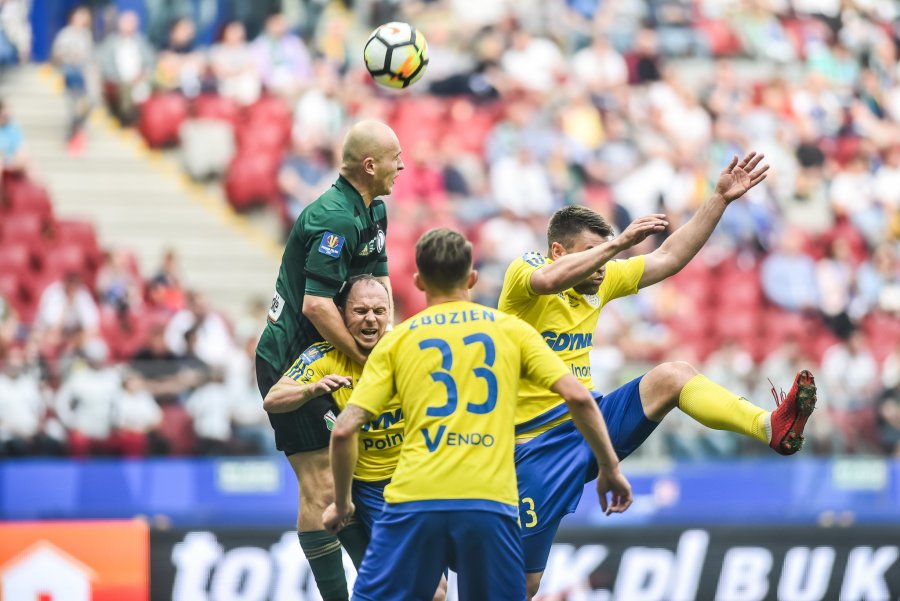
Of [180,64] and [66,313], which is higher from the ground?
[180,64]

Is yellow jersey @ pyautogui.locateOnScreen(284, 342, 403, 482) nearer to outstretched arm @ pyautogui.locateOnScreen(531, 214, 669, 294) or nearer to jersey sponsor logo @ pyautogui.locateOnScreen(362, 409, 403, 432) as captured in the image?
jersey sponsor logo @ pyautogui.locateOnScreen(362, 409, 403, 432)

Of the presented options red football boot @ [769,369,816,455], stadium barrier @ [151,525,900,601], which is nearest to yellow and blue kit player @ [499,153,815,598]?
red football boot @ [769,369,816,455]

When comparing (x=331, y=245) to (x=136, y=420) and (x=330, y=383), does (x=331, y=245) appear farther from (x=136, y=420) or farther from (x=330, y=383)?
(x=136, y=420)

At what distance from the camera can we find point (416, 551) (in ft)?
19.3

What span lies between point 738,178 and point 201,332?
787cm

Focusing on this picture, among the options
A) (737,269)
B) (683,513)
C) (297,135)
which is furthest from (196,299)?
(737,269)

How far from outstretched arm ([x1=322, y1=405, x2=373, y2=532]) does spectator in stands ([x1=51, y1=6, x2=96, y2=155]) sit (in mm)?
12319

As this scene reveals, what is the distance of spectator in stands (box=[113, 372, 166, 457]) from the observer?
12.2 metres

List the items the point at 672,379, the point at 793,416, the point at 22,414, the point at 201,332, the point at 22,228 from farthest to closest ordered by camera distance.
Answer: the point at 22,228 → the point at 201,332 → the point at 22,414 → the point at 672,379 → the point at 793,416

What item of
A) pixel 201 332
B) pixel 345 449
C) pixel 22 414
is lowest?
pixel 22 414

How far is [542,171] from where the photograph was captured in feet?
56.5

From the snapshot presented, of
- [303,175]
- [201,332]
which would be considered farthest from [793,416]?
[303,175]

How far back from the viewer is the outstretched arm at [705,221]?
23.4 feet

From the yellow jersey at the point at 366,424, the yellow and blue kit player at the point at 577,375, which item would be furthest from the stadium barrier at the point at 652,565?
the yellow jersey at the point at 366,424
